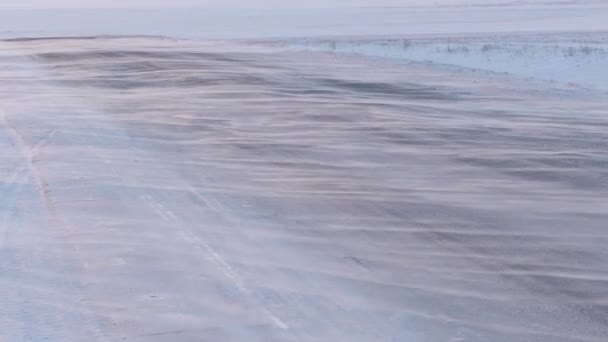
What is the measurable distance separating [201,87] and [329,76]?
12.2 feet

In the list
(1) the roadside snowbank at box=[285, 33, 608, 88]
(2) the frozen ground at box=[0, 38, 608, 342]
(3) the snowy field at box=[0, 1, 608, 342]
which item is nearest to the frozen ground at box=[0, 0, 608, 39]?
(1) the roadside snowbank at box=[285, 33, 608, 88]

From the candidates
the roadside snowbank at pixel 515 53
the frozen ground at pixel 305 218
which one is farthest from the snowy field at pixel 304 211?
the roadside snowbank at pixel 515 53

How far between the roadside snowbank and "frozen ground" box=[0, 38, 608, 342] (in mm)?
7204

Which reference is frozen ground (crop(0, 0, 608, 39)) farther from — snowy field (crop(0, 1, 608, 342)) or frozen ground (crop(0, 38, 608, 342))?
frozen ground (crop(0, 38, 608, 342))

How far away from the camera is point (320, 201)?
452 inches

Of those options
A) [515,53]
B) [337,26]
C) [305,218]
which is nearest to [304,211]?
[305,218]

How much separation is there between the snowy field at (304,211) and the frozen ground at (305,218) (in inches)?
1.1

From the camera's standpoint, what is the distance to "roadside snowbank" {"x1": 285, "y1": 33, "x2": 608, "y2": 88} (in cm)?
2817

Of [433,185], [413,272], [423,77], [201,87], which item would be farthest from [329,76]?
[413,272]

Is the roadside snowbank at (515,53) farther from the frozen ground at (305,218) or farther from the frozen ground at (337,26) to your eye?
the frozen ground at (337,26)

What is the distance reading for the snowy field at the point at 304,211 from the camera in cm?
753

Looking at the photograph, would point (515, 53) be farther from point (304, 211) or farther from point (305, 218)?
point (305, 218)

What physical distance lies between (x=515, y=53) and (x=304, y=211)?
24.1 m

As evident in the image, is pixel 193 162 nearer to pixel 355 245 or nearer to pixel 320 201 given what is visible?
pixel 320 201
